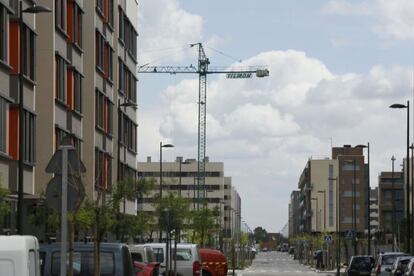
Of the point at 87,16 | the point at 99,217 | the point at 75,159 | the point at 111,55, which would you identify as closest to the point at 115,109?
the point at 111,55

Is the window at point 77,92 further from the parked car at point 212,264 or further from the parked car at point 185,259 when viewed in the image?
the parked car at point 185,259

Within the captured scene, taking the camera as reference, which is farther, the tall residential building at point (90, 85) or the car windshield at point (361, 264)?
the car windshield at point (361, 264)

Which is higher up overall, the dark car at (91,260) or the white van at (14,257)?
the white van at (14,257)

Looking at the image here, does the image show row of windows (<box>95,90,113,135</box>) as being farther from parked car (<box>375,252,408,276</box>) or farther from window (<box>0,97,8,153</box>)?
window (<box>0,97,8,153</box>)

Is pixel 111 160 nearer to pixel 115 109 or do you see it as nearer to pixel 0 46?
pixel 115 109

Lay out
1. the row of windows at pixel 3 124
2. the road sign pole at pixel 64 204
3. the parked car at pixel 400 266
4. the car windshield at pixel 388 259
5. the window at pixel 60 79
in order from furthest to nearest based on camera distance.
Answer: the car windshield at pixel 388 259
the window at pixel 60 79
the parked car at pixel 400 266
the row of windows at pixel 3 124
the road sign pole at pixel 64 204

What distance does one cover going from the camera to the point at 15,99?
41.3 metres

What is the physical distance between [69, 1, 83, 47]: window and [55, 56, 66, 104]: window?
3.05 m

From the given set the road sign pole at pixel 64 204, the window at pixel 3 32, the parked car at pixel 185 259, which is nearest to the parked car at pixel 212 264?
the parked car at pixel 185 259

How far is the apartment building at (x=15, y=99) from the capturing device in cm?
3975

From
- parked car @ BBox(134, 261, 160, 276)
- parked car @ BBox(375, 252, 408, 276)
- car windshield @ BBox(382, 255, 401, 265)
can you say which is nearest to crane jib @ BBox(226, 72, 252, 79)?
parked car @ BBox(375, 252, 408, 276)

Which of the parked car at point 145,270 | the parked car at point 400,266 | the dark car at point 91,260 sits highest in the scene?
the dark car at point 91,260

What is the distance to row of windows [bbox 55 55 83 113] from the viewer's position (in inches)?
2008

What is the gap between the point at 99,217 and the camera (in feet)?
94.4
